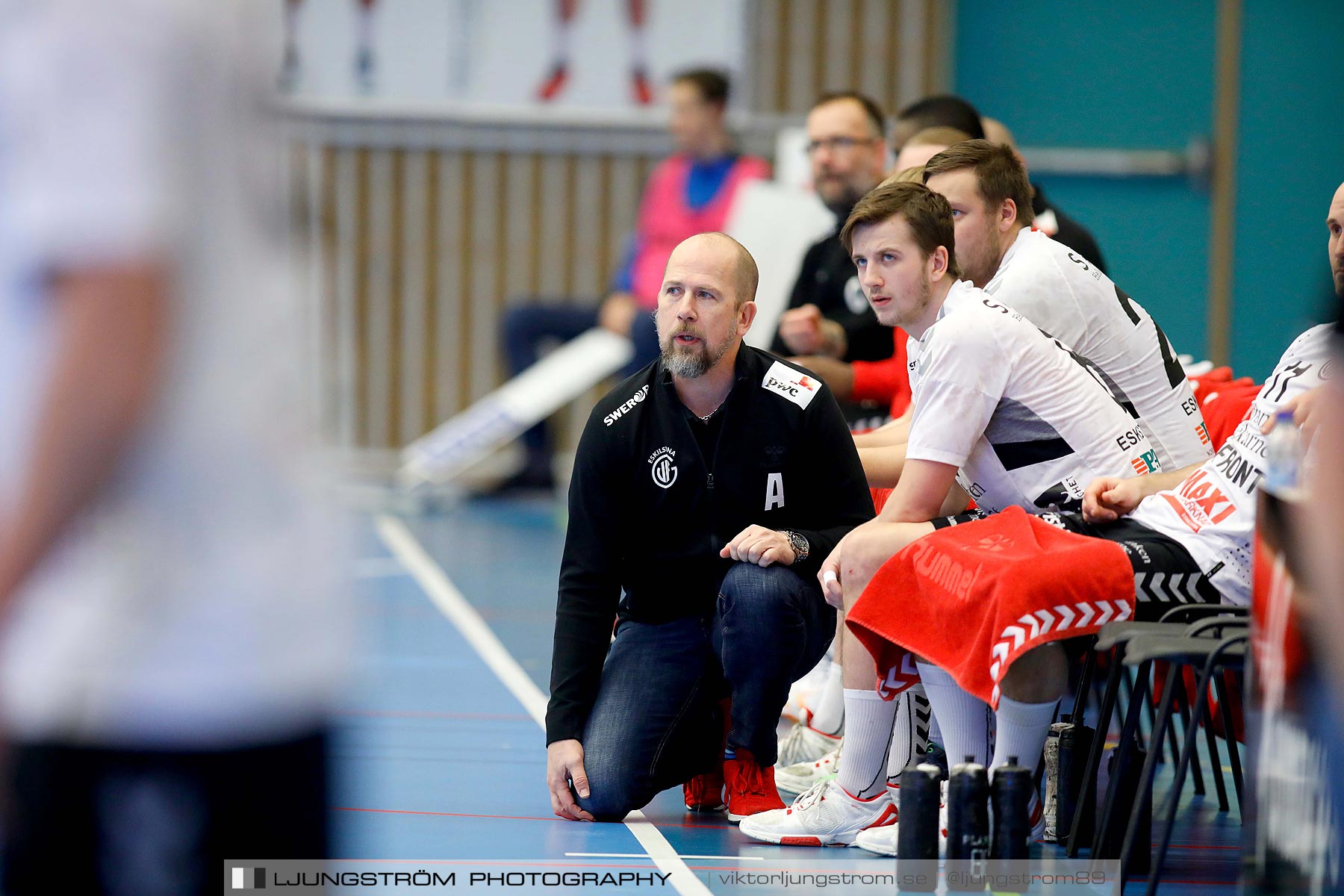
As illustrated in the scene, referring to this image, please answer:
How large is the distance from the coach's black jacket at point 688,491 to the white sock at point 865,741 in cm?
37

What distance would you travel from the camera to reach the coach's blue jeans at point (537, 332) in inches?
415

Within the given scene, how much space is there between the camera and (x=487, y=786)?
383 cm

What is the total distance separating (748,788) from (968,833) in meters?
0.82

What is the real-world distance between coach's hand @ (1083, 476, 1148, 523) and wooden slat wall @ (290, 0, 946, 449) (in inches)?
319

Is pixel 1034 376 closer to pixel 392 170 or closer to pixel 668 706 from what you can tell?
pixel 668 706

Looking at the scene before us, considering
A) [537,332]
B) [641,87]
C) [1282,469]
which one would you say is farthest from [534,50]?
[1282,469]

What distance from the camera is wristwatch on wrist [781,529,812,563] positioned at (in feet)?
11.7

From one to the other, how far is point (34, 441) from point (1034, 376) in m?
2.70

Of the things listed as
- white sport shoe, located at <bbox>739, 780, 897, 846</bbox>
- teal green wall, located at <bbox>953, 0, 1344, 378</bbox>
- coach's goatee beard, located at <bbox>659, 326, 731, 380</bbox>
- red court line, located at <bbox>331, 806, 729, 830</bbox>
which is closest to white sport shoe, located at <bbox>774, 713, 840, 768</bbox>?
red court line, located at <bbox>331, 806, 729, 830</bbox>

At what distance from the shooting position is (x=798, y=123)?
11.2 m

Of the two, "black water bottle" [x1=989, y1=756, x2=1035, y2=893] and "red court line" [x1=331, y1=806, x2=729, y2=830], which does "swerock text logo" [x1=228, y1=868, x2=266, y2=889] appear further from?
"red court line" [x1=331, y1=806, x2=729, y2=830]

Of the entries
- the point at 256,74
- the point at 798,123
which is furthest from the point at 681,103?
the point at 256,74

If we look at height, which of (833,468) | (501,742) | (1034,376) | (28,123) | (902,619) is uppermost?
(28,123)

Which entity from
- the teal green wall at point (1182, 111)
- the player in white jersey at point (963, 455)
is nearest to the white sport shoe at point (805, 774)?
the player in white jersey at point (963, 455)
